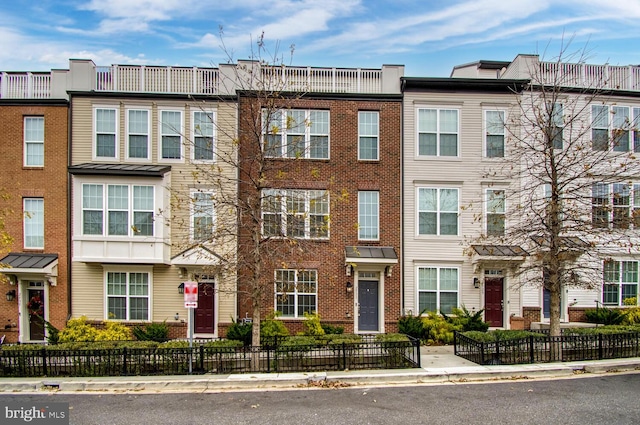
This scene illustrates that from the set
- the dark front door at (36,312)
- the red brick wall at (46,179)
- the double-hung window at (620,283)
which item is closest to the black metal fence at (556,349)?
the double-hung window at (620,283)

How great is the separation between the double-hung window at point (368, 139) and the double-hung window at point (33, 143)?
13.3 m

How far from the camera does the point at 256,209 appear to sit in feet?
44.5

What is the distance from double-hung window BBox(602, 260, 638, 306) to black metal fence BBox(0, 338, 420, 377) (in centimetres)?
1195

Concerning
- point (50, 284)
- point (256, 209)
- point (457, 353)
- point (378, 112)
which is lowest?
point (457, 353)

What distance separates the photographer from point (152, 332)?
1777 centimetres

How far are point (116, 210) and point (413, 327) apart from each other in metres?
12.6

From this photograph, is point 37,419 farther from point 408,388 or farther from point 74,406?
point 408,388

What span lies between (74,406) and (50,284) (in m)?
10.3

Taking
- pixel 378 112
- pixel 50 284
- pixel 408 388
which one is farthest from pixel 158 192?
pixel 408 388

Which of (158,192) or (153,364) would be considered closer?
(153,364)

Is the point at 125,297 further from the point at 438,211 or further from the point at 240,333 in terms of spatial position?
the point at 438,211

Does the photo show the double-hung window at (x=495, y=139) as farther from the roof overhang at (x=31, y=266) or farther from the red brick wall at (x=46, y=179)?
the roof overhang at (x=31, y=266)

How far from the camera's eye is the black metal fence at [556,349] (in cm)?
1307

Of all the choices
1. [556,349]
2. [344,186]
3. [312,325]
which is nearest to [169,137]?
[344,186]
